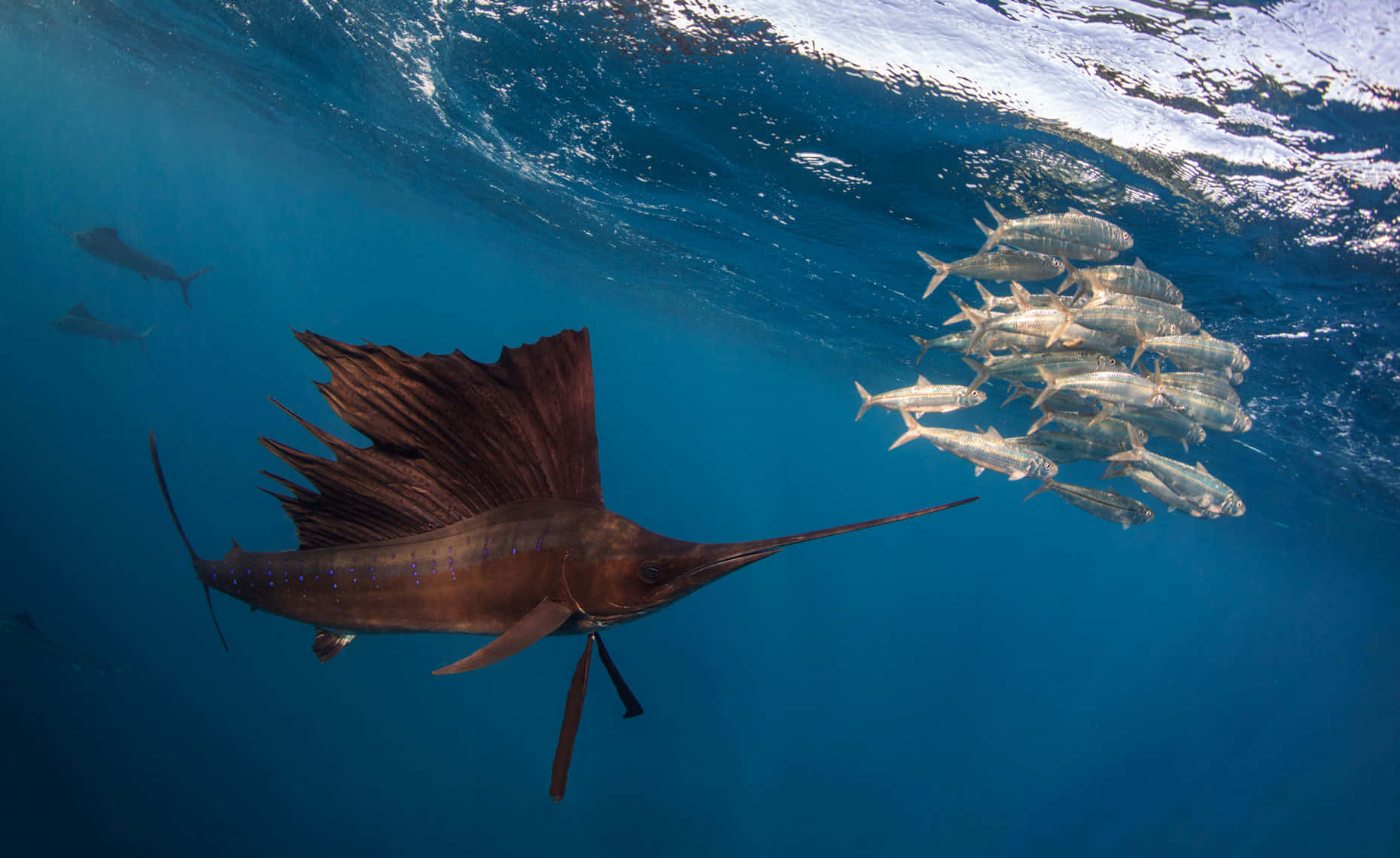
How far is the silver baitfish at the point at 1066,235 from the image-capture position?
4.82 m

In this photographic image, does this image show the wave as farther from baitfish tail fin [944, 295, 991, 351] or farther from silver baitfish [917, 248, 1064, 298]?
baitfish tail fin [944, 295, 991, 351]

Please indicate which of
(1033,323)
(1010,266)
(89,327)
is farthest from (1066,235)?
(89,327)

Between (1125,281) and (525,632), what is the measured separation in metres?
5.90

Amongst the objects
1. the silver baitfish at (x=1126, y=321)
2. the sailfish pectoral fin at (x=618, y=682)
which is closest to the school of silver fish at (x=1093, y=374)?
the silver baitfish at (x=1126, y=321)

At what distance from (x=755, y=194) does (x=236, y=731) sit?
18953 millimetres

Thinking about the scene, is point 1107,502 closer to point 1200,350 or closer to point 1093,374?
point 1093,374

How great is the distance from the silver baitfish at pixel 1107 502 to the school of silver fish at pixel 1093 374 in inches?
0.7

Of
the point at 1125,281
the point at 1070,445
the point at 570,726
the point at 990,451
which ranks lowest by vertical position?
the point at 990,451

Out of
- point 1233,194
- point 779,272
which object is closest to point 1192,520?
point 779,272

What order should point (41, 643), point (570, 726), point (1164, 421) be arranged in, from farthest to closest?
point (41, 643) → point (1164, 421) → point (570, 726)

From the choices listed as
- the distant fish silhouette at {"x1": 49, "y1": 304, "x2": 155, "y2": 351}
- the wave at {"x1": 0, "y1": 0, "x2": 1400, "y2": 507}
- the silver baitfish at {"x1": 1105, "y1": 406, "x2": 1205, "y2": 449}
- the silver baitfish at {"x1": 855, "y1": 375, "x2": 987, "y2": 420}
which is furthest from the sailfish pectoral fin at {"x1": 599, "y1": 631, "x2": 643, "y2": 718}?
the distant fish silhouette at {"x1": 49, "y1": 304, "x2": 155, "y2": 351}

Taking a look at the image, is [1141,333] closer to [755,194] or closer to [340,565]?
[340,565]

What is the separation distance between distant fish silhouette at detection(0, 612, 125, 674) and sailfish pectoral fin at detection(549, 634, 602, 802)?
14091 mm

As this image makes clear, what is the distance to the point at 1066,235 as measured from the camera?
192 inches
